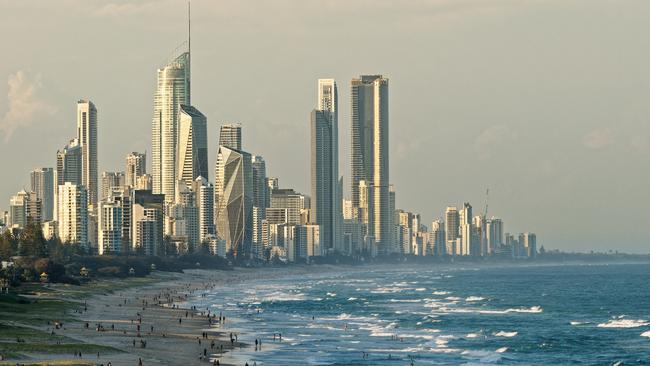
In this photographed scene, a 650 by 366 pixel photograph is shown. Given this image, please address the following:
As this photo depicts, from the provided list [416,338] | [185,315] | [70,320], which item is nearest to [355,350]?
[416,338]

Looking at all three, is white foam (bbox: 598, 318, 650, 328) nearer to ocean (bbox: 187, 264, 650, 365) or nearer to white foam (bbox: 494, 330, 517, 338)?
ocean (bbox: 187, 264, 650, 365)

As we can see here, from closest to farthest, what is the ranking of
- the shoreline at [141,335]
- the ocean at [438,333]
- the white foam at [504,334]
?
the shoreline at [141,335] < the ocean at [438,333] < the white foam at [504,334]

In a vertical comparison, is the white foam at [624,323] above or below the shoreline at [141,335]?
below

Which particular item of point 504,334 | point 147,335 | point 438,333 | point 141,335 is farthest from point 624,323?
point 141,335

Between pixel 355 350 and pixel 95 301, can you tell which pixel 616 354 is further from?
pixel 95 301

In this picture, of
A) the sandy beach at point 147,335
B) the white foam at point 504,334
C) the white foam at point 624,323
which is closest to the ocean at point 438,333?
the white foam at point 624,323

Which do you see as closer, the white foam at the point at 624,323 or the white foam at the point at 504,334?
the white foam at the point at 504,334

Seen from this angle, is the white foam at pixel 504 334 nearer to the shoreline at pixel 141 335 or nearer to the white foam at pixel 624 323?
the white foam at pixel 624 323

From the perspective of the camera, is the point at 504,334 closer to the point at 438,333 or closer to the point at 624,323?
the point at 438,333

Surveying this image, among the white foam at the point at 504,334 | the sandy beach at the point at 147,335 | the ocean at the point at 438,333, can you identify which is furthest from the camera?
the white foam at the point at 504,334
